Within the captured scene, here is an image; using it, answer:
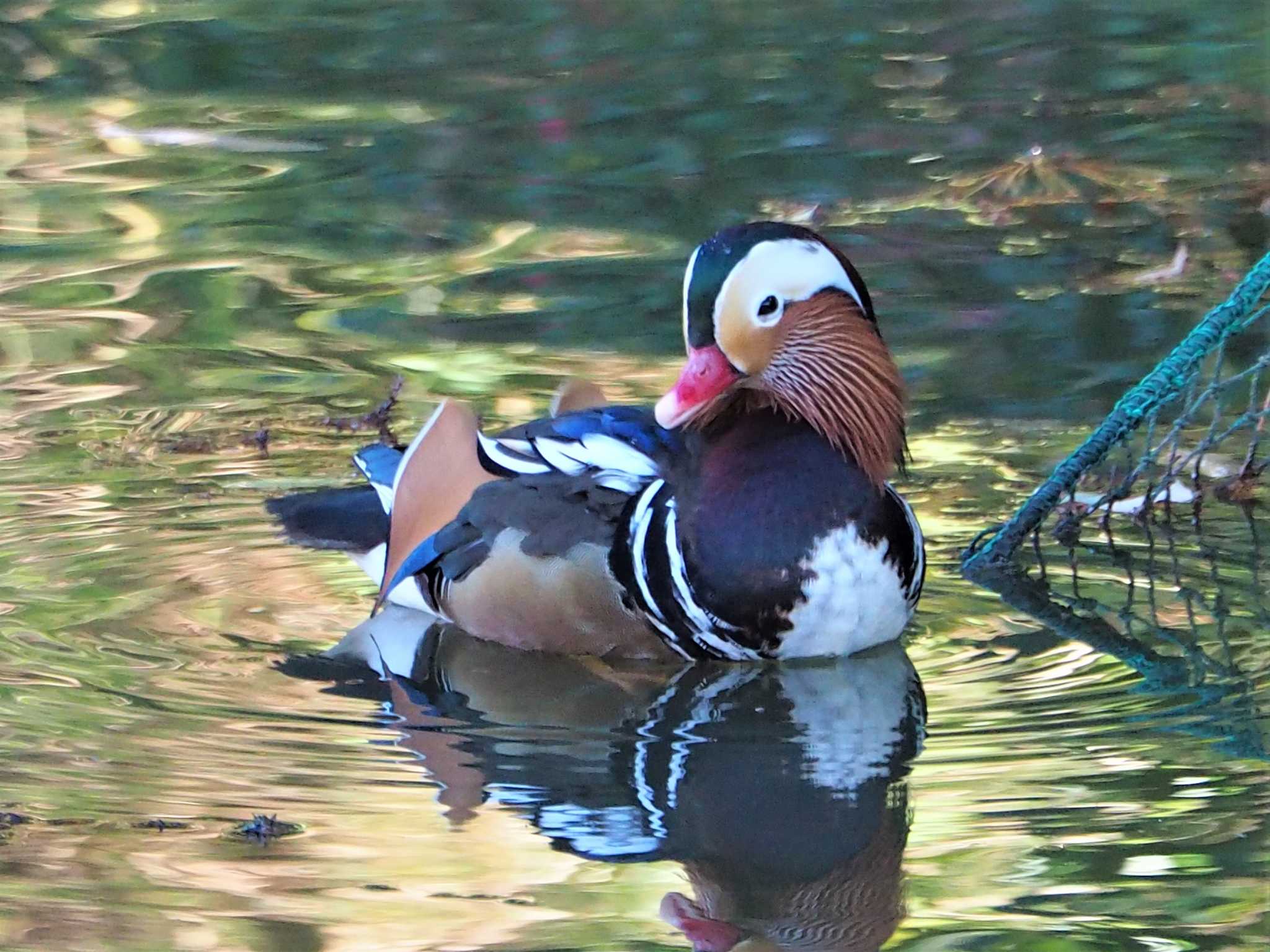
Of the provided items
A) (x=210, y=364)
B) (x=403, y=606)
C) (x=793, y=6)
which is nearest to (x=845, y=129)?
(x=793, y=6)

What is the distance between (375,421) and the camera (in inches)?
244

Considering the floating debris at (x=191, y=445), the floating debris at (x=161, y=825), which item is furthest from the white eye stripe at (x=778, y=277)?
the floating debris at (x=191, y=445)

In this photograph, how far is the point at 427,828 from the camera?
12.6ft

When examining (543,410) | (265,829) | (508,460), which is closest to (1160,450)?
(508,460)

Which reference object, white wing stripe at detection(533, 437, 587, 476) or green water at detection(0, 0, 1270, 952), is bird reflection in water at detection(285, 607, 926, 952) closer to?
green water at detection(0, 0, 1270, 952)

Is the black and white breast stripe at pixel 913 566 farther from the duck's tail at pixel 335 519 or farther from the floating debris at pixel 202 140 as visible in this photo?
the floating debris at pixel 202 140

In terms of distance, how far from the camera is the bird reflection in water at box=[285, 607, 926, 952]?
3.62 metres

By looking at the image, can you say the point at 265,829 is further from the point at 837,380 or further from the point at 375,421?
the point at 375,421

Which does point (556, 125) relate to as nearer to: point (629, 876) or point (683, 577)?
point (683, 577)

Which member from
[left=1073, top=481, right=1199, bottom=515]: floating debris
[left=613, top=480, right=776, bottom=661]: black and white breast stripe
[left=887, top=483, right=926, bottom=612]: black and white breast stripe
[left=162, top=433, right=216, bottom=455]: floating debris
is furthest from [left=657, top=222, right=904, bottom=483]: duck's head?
[left=162, top=433, right=216, bottom=455]: floating debris

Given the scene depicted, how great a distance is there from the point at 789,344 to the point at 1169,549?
47.9 inches

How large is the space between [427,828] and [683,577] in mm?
925

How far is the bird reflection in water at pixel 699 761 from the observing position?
11.9 feet

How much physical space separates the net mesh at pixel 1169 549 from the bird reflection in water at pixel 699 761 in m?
0.53
